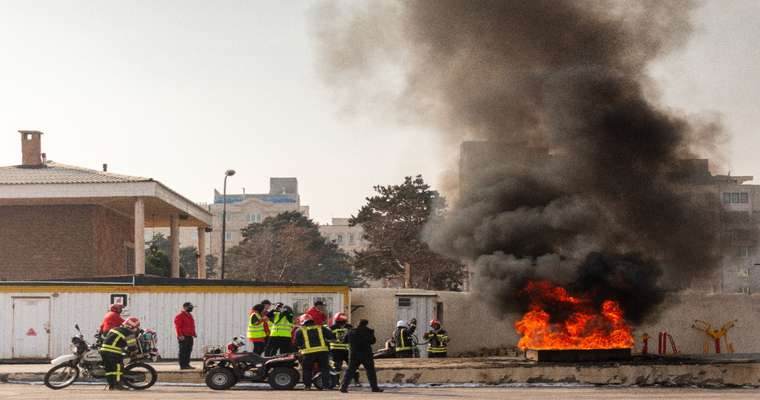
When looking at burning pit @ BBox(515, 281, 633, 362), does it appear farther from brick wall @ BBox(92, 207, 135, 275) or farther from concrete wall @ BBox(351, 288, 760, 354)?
brick wall @ BBox(92, 207, 135, 275)

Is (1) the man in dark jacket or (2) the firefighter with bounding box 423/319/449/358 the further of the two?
(2) the firefighter with bounding box 423/319/449/358

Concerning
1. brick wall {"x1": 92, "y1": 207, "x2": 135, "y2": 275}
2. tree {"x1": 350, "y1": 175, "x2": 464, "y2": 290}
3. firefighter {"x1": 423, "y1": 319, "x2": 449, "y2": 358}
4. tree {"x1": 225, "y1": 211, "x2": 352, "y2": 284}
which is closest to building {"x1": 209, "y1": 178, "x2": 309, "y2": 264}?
tree {"x1": 225, "y1": 211, "x2": 352, "y2": 284}

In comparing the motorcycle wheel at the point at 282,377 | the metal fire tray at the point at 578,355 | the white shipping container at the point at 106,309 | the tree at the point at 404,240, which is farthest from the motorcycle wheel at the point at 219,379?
the tree at the point at 404,240

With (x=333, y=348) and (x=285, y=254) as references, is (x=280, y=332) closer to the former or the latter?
(x=333, y=348)

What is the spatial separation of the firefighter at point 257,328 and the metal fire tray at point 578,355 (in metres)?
6.42

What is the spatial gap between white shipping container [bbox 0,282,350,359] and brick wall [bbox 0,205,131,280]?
9.02 m

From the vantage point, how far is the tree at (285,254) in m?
86.5

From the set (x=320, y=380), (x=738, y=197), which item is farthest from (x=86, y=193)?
(x=738, y=197)

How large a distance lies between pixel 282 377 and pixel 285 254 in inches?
2603

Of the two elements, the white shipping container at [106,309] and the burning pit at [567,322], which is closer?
the burning pit at [567,322]

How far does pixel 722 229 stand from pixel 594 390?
1432 centimetres

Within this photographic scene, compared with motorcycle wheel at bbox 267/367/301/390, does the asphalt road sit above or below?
below

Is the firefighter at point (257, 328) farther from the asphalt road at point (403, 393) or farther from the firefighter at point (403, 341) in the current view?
the firefighter at point (403, 341)

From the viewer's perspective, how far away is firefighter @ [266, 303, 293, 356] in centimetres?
2325
